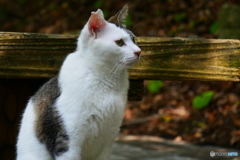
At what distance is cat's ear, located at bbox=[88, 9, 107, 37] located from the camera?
7.21 feet

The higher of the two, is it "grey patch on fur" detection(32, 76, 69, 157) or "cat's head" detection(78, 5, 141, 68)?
"cat's head" detection(78, 5, 141, 68)

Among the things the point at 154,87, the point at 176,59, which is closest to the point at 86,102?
the point at 176,59

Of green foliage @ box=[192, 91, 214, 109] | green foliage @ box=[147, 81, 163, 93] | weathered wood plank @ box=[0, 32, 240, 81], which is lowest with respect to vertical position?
green foliage @ box=[147, 81, 163, 93]

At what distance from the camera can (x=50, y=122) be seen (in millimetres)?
2252

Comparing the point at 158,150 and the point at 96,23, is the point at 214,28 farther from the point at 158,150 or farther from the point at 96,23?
the point at 96,23

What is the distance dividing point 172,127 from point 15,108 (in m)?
3.09

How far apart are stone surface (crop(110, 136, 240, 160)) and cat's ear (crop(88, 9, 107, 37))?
6.46ft

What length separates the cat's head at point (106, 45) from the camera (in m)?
2.22

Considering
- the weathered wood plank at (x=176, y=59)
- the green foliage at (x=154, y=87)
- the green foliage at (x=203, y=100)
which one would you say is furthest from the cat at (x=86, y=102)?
the green foliage at (x=154, y=87)

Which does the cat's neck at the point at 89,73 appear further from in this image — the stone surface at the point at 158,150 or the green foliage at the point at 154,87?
the green foliage at the point at 154,87

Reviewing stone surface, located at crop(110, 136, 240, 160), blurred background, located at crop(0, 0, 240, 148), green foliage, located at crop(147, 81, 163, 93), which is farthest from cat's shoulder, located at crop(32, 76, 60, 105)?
green foliage, located at crop(147, 81, 163, 93)

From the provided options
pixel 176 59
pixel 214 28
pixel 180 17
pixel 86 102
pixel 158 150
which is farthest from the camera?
pixel 180 17

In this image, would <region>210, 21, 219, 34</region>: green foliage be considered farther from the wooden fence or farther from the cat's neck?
the cat's neck

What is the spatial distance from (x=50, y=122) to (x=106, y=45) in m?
0.60
